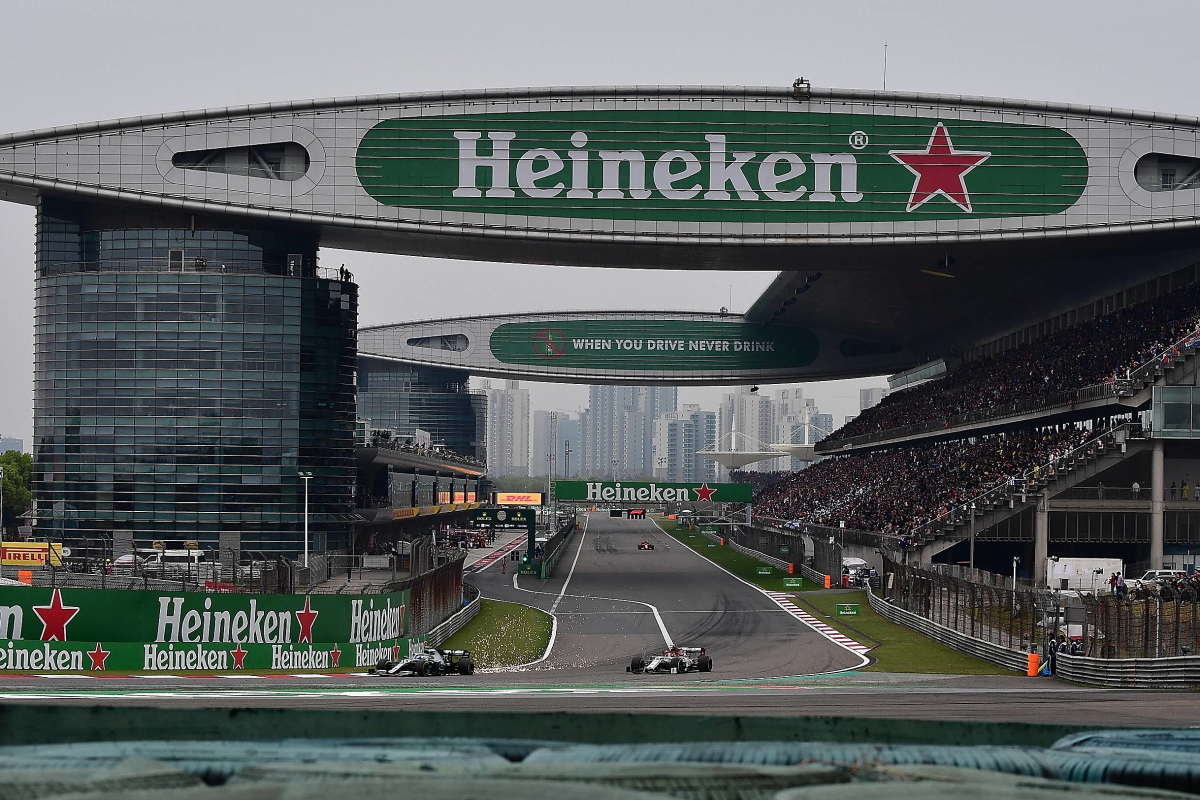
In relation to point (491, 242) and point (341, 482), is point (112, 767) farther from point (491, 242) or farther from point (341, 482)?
point (341, 482)

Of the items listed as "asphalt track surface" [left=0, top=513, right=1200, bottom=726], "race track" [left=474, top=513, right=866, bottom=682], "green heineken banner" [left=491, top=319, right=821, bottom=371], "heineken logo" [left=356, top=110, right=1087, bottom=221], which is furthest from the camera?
"green heineken banner" [left=491, top=319, right=821, bottom=371]

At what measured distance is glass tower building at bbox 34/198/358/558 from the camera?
175 feet

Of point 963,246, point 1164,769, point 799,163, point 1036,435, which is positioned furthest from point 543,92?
point 1164,769

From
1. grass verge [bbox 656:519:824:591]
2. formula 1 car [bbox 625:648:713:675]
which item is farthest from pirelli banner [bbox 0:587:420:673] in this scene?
grass verge [bbox 656:519:824:591]

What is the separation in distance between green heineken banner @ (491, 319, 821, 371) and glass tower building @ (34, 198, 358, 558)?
132 feet

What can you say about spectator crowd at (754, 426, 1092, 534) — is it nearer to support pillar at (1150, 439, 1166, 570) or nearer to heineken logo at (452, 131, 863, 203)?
support pillar at (1150, 439, 1166, 570)

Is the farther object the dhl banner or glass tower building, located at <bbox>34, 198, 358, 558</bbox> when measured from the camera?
the dhl banner

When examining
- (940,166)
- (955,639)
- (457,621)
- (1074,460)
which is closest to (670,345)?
(940,166)

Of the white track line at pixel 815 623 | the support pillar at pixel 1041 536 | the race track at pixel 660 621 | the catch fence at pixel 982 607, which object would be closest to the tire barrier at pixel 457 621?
the race track at pixel 660 621

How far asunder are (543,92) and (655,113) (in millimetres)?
5504

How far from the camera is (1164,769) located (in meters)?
3.46

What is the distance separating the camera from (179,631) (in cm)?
2383

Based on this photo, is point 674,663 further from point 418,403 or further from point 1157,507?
point 418,403

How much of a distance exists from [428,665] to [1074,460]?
33.2 metres
